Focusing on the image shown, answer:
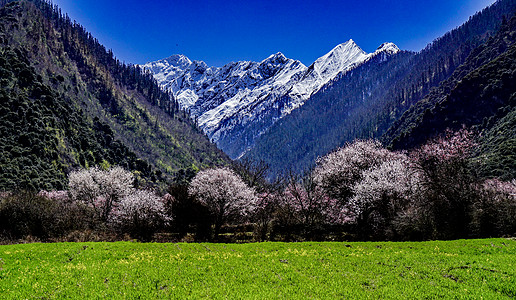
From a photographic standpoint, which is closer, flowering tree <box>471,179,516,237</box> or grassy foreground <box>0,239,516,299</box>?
grassy foreground <box>0,239,516,299</box>

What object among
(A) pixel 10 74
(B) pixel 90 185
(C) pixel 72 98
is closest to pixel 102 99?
(C) pixel 72 98

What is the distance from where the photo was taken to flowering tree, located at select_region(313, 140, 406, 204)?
4162 cm

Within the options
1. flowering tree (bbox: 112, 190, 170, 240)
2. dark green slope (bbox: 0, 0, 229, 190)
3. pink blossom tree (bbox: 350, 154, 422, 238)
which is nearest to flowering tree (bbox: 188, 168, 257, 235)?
flowering tree (bbox: 112, 190, 170, 240)

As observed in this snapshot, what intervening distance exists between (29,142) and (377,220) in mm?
93724

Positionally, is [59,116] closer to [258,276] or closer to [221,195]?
[221,195]

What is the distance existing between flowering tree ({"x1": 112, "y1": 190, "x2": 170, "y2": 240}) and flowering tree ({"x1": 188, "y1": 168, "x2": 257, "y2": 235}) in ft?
20.6

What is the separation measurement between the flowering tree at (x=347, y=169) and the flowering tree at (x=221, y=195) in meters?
12.5

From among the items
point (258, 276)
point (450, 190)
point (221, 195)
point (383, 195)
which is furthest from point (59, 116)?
point (450, 190)

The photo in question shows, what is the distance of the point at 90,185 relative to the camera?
51.6 m

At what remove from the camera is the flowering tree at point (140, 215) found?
3756 centimetres

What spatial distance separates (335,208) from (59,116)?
369 ft

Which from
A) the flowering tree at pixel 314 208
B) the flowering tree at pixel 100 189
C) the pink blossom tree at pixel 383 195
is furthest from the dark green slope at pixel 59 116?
the pink blossom tree at pixel 383 195

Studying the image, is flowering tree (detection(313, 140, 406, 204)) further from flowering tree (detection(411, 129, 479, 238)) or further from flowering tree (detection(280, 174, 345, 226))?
flowering tree (detection(411, 129, 479, 238))

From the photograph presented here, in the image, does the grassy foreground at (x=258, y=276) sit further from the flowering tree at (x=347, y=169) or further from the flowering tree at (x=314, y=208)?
the flowering tree at (x=347, y=169)
